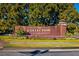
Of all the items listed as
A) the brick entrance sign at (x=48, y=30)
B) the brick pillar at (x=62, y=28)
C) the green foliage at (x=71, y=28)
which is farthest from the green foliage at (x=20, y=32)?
the green foliage at (x=71, y=28)

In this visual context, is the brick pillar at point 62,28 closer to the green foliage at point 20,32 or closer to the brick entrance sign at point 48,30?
the brick entrance sign at point 48,30

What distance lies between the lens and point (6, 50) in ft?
41.4

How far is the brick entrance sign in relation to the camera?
12586 mm

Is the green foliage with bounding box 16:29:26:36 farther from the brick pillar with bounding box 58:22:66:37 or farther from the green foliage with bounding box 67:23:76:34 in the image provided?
the green foliage with bounding box 67:23:76:34

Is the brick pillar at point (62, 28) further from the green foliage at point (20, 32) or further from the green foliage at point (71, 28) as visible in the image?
the green foliage at point (20, 32)

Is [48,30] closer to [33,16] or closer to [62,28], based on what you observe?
[62,28]

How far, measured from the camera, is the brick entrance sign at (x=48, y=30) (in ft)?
41.3

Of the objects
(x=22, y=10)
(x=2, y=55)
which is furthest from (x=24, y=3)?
(x=2, y=55)

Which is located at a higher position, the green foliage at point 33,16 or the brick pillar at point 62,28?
the green foliage at point 33,16

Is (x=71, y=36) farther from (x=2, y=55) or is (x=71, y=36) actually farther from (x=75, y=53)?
(x=2, y=55)

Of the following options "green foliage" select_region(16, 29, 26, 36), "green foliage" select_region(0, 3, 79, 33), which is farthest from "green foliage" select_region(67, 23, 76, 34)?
"green foliage" select_region(16, 29, 26, 36)

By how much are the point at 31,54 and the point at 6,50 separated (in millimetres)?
429

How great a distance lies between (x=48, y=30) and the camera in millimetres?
12617

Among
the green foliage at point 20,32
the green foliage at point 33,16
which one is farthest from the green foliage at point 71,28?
the green foliage at point 20,32
